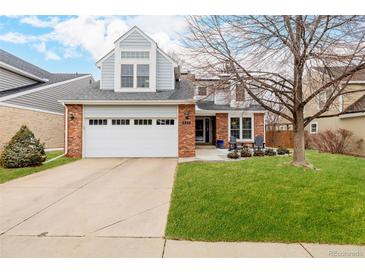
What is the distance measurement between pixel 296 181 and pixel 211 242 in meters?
4.06

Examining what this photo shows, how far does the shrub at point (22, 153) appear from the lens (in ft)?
32.0

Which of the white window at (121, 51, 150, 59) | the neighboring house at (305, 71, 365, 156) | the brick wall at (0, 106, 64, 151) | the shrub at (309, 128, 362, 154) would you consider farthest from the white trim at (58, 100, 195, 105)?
the shrub at (309, 128, 362, 154)

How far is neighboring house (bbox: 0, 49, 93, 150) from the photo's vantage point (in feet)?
43.0

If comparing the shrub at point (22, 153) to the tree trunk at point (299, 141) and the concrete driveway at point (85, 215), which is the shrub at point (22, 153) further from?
the tree trunk at point (299, 141)

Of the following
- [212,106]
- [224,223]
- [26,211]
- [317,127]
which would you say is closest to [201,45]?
[224,223]

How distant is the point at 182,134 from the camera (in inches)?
489

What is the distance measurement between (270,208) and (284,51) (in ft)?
17.9

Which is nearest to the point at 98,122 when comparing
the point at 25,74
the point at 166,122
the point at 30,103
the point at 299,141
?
the point at 166,122

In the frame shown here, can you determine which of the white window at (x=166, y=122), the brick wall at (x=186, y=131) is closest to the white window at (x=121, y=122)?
the white window at (x=166, y=122)

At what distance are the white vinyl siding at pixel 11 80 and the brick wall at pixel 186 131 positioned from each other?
38.9 feet

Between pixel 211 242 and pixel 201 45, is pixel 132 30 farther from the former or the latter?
pixel 211 242

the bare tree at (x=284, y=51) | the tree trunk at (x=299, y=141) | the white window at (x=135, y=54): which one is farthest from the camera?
the white window at (x=135, y=54)

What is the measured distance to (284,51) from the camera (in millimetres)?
7668

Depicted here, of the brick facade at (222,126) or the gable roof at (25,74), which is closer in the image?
the gable roof at (25,74)
